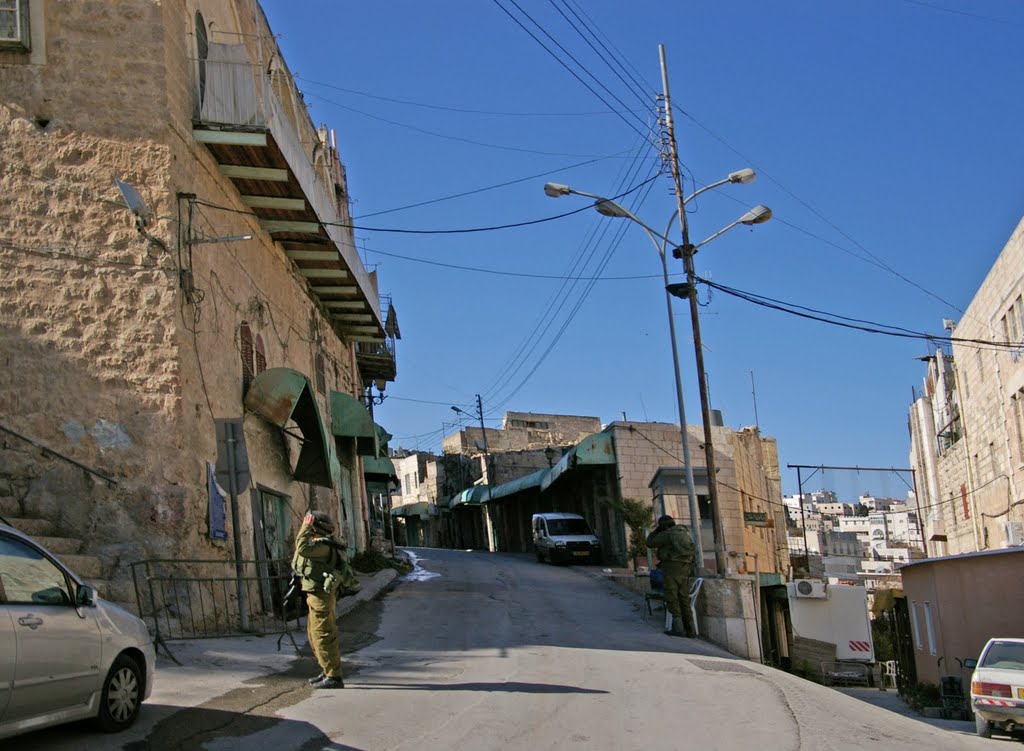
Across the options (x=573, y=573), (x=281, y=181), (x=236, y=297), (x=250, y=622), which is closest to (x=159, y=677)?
(x=250, y=622)

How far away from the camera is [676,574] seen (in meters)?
15.4

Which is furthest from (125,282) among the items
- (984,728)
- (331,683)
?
(984,728)

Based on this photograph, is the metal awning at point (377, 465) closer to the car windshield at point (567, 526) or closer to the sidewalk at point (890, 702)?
the car windshield at point (567, 526)

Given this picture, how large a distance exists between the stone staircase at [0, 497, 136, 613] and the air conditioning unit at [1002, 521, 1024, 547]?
23239 millimetres

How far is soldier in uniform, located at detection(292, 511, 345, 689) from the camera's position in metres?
8.97

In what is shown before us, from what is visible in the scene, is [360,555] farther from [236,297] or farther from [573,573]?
[236,297]

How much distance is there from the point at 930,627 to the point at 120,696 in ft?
75.3

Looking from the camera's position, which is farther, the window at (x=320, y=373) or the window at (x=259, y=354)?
the window at (x=320, y=373)

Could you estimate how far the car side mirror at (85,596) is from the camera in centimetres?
667

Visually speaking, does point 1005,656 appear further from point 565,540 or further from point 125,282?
point 565,540

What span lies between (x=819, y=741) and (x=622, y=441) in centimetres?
2530

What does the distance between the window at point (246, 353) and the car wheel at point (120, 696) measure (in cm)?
888

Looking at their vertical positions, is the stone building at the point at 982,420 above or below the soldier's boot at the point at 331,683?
above

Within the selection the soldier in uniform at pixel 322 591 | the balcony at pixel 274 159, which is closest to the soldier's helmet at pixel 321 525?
the soldier in uniform at pixel 322 591
